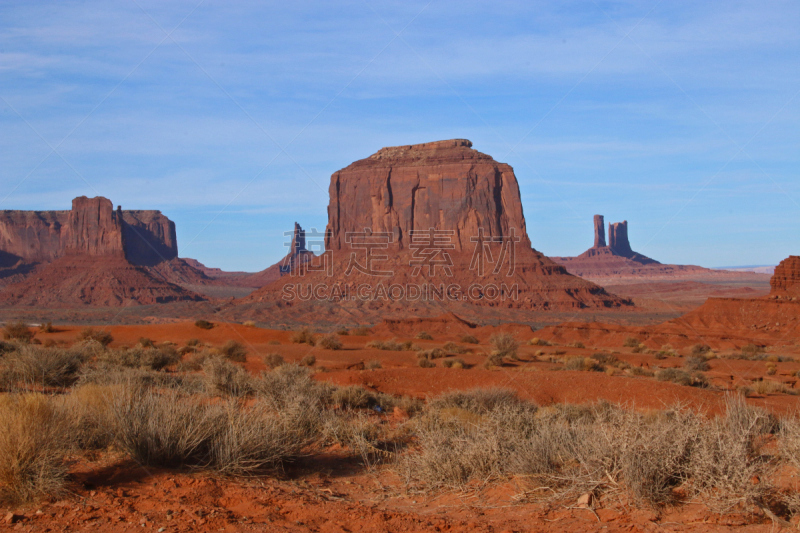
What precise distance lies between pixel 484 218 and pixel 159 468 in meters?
82.6

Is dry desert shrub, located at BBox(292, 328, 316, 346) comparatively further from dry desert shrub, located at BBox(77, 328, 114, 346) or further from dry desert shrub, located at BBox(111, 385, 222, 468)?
dry desert shrub, located at BBox(111, 385, 222, 468)

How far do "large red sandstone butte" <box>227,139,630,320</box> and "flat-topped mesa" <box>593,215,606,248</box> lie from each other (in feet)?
315

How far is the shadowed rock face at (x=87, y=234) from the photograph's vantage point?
114188 mm

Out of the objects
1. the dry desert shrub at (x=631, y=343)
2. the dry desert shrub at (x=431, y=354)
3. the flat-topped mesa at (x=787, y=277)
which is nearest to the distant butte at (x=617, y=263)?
the flat-topped mesa at (x=787, y=277)

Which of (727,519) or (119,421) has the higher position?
(119,421)

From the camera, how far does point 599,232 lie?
589 feet

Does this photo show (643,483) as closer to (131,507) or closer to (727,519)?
(727,519)

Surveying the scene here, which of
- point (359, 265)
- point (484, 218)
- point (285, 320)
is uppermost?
point (484, 218)

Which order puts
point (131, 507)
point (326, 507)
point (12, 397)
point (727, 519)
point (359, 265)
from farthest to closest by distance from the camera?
point (359, 265), point (12, 397), point (326, 507), point (131, 507), point (727, 519)

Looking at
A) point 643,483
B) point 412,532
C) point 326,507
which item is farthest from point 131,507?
point 643,483

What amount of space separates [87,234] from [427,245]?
73.3 metres

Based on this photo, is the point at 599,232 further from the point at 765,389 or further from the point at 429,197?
the point at 765,389

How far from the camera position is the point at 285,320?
6288cm

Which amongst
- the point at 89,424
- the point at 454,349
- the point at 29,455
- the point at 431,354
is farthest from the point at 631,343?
the point at 29,455
